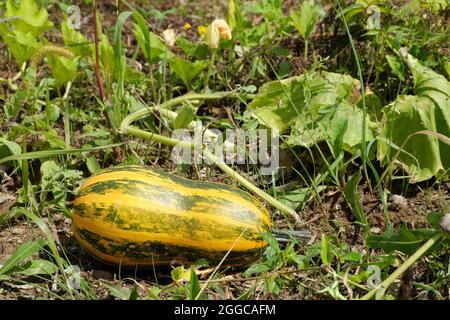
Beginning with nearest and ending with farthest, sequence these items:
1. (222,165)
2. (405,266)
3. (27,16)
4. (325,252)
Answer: (405,266) → (325,252) → (222,165) → (27,16)

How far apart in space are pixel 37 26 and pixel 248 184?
1508 mm

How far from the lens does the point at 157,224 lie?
276 centimetres

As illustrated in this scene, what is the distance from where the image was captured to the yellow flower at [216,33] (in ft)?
12.0

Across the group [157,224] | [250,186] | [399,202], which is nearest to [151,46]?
[250,186]

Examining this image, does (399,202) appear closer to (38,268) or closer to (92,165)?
(92,165)

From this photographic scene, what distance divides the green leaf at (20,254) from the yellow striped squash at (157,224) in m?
0.15

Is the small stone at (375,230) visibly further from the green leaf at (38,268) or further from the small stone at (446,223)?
the green leaf at (38,268)

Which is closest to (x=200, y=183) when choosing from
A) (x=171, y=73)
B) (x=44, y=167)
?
(x=44, y=167)

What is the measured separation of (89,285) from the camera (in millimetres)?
2824

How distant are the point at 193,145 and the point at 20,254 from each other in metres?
0.93

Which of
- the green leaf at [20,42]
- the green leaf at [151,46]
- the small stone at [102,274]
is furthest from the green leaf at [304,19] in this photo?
the small stone at [102,274]

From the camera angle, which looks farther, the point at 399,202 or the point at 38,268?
the point at 399,202

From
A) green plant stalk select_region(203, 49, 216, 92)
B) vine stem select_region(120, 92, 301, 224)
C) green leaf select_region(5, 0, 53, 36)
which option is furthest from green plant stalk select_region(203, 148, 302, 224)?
green leaf select_region(5, 0, 53, 36)

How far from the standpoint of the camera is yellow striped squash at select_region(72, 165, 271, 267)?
2.75 m
